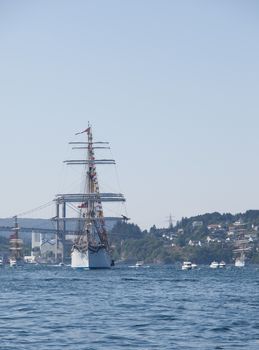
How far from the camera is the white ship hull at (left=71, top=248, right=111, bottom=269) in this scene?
469 feet

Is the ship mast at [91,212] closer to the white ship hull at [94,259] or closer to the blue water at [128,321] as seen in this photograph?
the white ship hull at [94,259]

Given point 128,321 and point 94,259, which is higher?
point 94,259

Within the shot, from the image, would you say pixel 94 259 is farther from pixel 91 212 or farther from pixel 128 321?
pixel 128 321

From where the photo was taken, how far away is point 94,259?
144 metres

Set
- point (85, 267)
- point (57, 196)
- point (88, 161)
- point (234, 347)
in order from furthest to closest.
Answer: point (57, 196)
point (88, 161)
point (85, 267)
point (234, 347)

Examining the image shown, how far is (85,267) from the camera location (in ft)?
468

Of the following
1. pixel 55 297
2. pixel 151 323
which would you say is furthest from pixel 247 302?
pixel 151 323

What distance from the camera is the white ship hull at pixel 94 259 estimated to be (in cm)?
14300

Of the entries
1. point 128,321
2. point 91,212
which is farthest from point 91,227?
point 128,321

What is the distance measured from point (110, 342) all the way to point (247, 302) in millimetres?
22016

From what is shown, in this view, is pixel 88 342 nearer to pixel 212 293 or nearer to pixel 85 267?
pixel 212 293

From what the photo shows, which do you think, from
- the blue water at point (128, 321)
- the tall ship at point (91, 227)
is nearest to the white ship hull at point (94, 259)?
the tall ship at point (91, 227)

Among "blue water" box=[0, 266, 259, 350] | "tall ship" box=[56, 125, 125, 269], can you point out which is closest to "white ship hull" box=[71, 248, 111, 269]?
"tall ship" box=[56, 125, 125, 269]

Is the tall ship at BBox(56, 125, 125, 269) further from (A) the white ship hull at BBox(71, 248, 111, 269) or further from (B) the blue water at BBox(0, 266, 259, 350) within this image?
(B) the blue water at BBox(0, 266, 259, 350)
